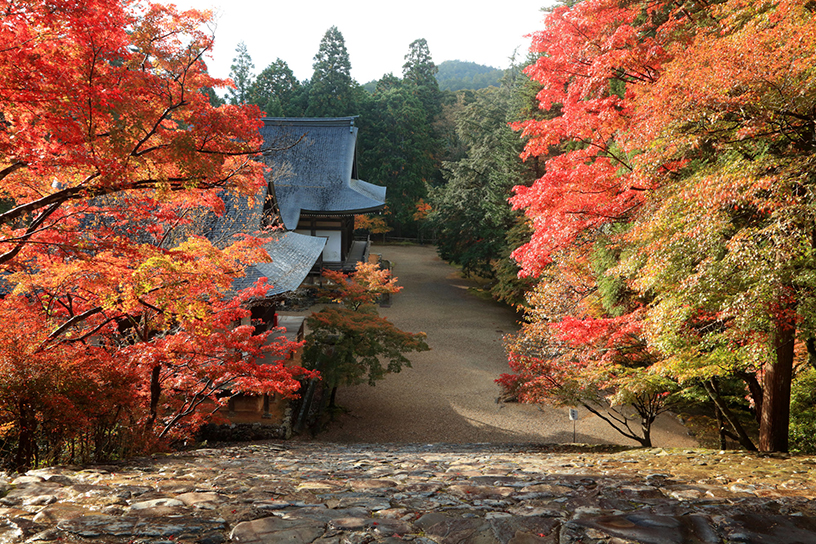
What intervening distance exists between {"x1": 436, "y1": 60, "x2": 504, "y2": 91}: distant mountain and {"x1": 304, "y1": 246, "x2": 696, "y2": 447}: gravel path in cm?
6947

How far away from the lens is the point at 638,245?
677cm

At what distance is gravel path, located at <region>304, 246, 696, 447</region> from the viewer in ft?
34.6

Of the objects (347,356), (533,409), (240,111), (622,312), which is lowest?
(533,409)

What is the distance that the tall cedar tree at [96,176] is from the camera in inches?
152

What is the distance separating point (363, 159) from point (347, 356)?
27.1m

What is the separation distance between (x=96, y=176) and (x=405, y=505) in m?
4.04

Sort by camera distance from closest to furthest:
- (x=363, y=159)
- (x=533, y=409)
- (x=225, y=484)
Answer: (x=225, y=484), (x=533, y=409), (x=363, y=159)

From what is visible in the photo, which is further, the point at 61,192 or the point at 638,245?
the point at 638,245

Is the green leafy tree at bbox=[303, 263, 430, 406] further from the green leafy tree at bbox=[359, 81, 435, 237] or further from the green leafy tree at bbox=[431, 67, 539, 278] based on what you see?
the green leafy tree at bbox=[359, 81, 435, 237]

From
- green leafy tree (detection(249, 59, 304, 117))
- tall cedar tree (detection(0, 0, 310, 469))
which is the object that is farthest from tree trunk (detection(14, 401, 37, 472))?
green leafy tree (detection(249, 59, 304, 117))

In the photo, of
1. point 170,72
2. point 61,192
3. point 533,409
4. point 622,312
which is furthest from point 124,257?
point 533,409

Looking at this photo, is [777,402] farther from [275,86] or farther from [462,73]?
[462,73]

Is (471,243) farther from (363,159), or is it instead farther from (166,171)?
(166,171)

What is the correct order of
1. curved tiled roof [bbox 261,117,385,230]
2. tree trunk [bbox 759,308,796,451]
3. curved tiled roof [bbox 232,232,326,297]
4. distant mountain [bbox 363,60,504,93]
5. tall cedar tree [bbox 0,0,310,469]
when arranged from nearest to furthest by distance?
A: tall cedar tree [bbox 0,0,310,469]
tree trunk [bbox 759,308,796,451]
curved tiled roof [bbox 232,232,326,297]
curved tiled roof [bbox 261,117,385,230]
distant mountain [bbox 363,60,504,93]
